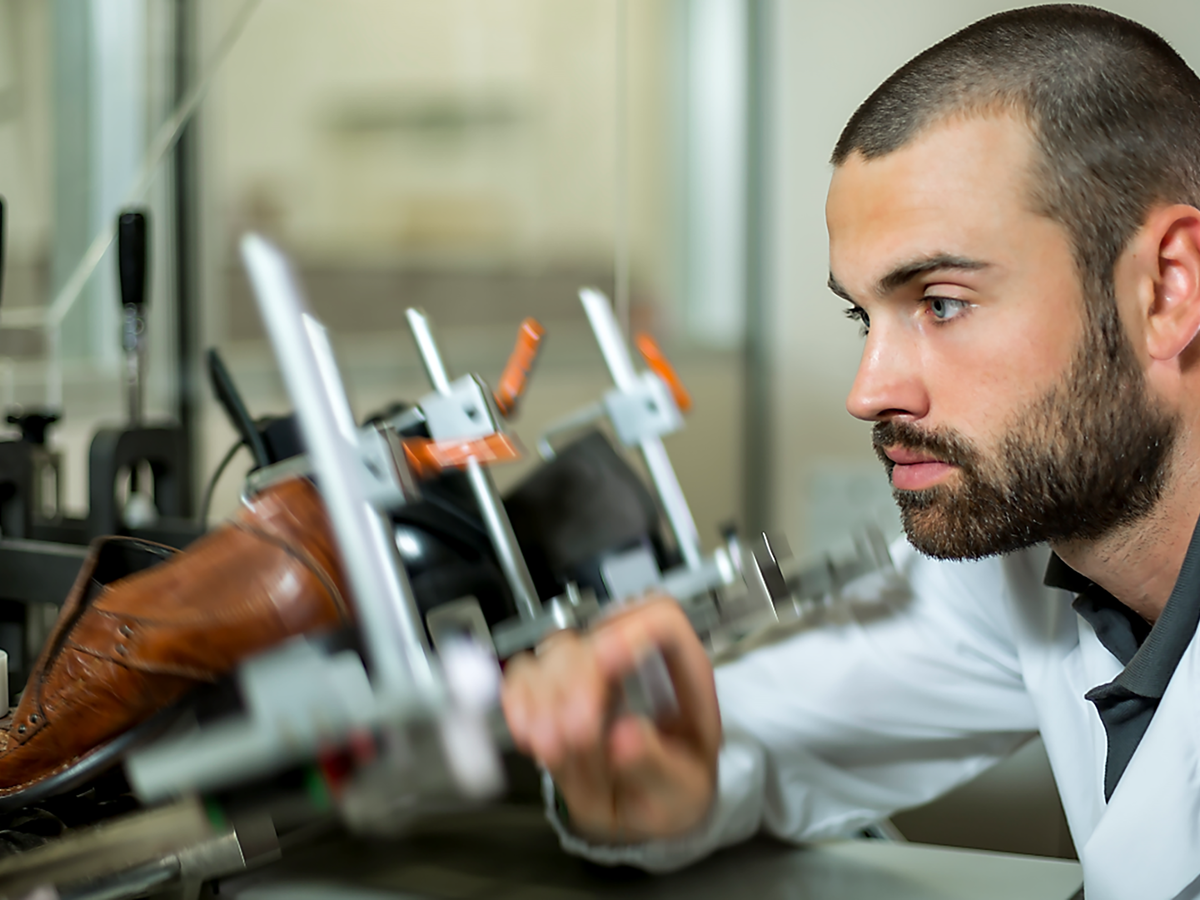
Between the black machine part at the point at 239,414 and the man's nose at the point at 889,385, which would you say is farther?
the black machine part at the point at 239,414

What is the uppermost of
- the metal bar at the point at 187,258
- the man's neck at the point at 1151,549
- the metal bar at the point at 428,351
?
the metal bar at the point at 187,258

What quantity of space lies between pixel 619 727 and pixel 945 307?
416 mm

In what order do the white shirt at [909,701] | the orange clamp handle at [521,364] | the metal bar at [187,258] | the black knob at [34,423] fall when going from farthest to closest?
the metal bar at [187,258] < the black knob at [34,423] < the orange clamp handle at [521,364] < the white shirt at [909,701]

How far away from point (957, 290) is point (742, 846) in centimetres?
45

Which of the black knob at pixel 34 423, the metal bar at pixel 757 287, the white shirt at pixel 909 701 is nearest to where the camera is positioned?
the white shirt at pixel 909 701

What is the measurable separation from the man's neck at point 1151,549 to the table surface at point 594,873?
227 mm

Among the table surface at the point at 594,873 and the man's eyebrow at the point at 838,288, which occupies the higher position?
the man's eyebrow at the point at 838,288

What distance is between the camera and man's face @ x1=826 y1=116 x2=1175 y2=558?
Result: 0.86 meters

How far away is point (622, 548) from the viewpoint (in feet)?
3.77

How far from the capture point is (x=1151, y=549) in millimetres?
942

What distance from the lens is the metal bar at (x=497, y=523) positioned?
3.48ft

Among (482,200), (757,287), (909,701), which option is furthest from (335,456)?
(757,287)

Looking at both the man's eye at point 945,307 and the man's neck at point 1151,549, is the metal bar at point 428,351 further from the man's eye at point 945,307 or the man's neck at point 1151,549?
the man's neck at point 1151,549

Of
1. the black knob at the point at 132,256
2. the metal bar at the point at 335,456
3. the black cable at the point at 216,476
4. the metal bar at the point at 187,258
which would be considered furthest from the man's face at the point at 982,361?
the metal bar at the point at 187,258
